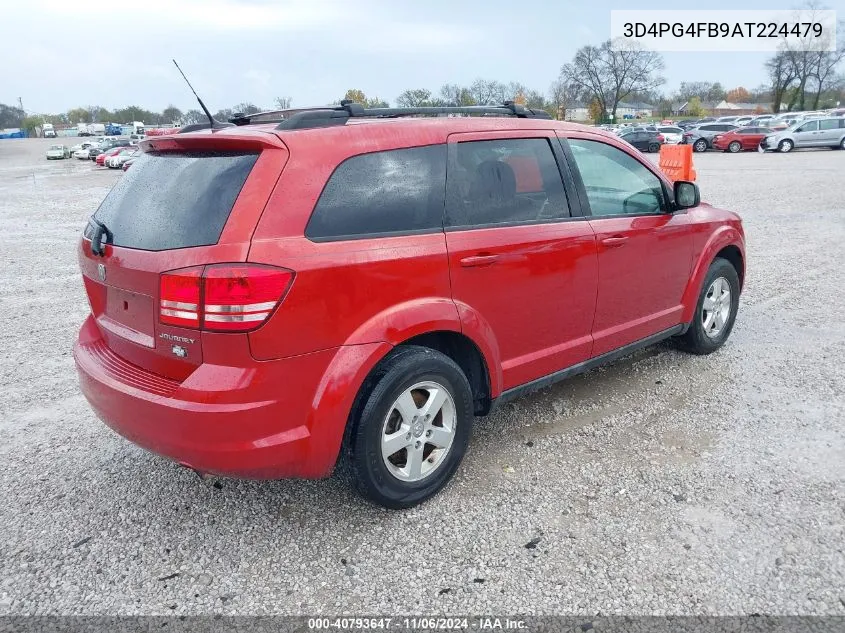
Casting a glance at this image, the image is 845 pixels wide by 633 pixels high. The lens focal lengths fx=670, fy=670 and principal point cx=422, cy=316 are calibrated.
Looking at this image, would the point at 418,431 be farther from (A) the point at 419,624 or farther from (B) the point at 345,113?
(B) the point at 345,113

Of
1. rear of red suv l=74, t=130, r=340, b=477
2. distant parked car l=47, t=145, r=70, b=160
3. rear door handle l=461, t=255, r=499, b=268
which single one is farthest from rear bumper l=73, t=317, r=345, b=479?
distant parked car l=47, t=145, r=70, b=160

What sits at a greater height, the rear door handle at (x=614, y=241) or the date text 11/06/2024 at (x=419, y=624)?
the rear door handle at (x=614, y=241)

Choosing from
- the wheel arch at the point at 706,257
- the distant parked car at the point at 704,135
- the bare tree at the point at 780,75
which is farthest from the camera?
the bare tree at the point at 780,75

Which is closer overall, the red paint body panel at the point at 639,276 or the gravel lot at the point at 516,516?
the gravel lot at the point at 516,516

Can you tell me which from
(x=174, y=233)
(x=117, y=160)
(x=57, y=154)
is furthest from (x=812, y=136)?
(x=57, y=154)

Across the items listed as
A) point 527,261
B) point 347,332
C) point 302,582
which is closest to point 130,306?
point 347,332

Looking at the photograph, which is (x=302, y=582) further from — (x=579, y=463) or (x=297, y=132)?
(x=297, y=132)

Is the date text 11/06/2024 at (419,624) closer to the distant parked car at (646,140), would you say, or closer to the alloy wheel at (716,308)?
the alloy wheel at (716,308)

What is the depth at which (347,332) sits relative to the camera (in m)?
2.77

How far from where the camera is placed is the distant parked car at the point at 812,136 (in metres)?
32.3

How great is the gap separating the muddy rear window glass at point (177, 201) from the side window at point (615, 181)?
2041 millimetres

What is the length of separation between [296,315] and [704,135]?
129ft

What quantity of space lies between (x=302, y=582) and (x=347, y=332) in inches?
40.4

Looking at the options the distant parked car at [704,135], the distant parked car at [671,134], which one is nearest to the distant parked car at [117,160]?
the distant parked car at [671,134]
